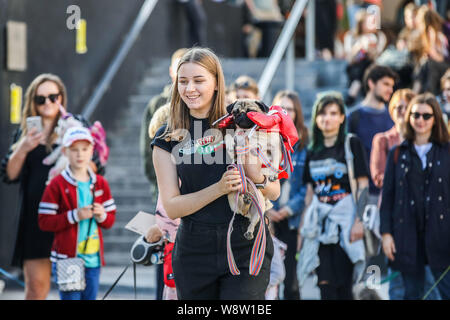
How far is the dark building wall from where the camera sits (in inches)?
372

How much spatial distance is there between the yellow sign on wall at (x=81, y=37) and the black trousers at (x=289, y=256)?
4.81 metres

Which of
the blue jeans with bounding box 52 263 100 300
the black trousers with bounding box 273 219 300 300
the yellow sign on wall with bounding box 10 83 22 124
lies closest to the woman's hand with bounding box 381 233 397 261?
the black trousers with bounding box 273 219 300 300

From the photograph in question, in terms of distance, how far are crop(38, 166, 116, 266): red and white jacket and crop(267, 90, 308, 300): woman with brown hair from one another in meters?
1.40

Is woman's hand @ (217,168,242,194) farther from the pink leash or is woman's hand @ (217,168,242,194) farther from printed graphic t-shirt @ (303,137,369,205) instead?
printed graphic t-shirt @ (303,137,369,205)

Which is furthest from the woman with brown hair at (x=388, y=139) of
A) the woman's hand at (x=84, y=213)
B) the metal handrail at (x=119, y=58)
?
the metal handrail at (x=119, y=58)

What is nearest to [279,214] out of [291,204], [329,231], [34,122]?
[291,204]

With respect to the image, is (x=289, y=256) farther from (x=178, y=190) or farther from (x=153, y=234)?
(x=178, y=190)

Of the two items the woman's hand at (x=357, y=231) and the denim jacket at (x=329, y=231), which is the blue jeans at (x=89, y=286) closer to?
the denim jacket at (x=329, y=231)

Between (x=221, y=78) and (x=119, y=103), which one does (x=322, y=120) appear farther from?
(x=119, y=103)

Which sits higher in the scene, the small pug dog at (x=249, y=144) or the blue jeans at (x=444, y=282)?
the small pug dog at (x=249, y=144)

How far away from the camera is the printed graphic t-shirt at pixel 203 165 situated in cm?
400

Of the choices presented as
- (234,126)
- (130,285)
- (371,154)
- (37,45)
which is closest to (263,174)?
(234,126)

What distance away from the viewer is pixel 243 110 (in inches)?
157

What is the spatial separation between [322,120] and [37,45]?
4.47 m
